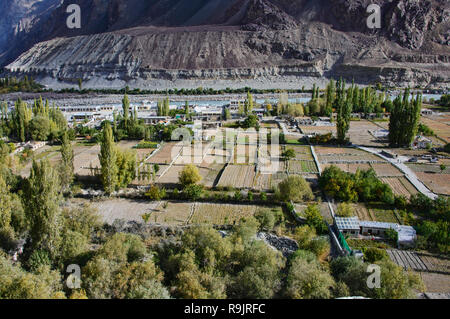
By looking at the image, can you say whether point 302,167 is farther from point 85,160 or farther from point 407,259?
point 85,160

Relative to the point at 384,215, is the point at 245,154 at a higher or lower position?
higher

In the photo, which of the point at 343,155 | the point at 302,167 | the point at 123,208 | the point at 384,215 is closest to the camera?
the point at 384,215

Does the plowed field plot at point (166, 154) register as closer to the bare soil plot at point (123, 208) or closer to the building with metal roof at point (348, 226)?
the bare soil plot at point (123, 208)

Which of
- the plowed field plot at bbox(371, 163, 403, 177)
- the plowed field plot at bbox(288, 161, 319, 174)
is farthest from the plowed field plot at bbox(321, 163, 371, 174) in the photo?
the plowed field plot at bbox(288, 161, 319, 174)

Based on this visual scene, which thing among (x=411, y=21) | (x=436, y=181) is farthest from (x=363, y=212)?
(x=411, y=21)

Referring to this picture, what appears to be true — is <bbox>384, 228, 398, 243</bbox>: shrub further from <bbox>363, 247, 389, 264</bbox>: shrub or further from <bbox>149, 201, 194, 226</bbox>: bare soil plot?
<bbox>149, 201, 194, 226</bbox>: bare soil plot

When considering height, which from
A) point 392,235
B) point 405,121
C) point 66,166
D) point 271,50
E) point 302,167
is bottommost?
point 392,235

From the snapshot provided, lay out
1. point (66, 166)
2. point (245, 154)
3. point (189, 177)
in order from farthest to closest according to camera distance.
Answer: point (245, 154), point (189, 177), point (66, 166)
